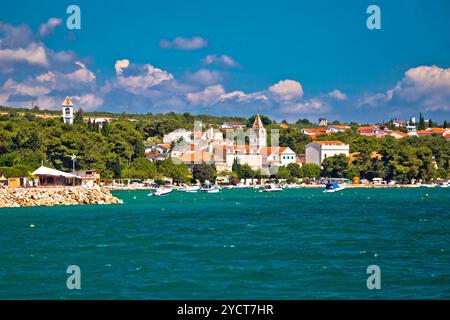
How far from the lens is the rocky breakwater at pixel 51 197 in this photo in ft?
153

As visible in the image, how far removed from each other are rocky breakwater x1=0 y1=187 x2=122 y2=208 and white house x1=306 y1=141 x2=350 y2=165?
63.2 meters

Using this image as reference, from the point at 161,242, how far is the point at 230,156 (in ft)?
269

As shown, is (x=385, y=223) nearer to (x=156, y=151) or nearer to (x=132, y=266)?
(x=132, y=266)

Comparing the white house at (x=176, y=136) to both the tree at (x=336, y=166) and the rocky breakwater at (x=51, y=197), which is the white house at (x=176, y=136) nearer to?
the tree at (x=336, y=166)

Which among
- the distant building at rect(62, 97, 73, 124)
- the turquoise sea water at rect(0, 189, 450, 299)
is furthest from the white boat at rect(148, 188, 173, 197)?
the distant building at rect(62, 97, 73, 124)

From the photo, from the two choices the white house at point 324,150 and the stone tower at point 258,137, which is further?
the stone tower at point 258,137

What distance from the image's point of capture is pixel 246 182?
341 feet

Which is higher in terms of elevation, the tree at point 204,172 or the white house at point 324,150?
the white house at point 324,150

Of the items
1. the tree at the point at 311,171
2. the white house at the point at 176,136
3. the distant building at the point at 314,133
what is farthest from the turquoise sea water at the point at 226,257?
the distant building at the point at 314,133

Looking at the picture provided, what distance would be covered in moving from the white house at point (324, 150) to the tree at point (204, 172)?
2103 cm

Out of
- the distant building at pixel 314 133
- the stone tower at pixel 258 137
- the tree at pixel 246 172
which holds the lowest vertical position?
the tree at pixel 246 172

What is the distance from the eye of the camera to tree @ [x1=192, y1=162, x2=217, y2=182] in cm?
9506

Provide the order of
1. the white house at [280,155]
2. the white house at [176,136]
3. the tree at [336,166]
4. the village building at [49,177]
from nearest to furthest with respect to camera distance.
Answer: the village building at [49,177] → the tree at [336,166] → the white house at [280,155] → the white house at [176,136]

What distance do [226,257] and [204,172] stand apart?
74.0 metres
